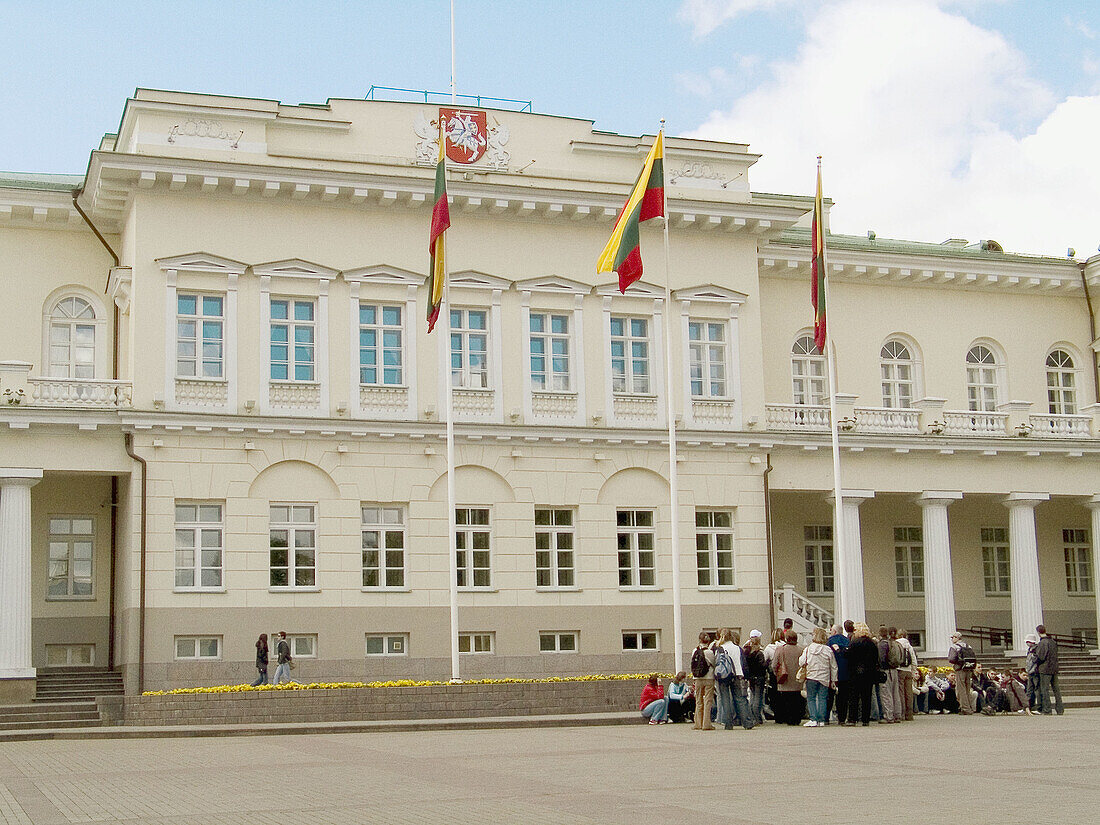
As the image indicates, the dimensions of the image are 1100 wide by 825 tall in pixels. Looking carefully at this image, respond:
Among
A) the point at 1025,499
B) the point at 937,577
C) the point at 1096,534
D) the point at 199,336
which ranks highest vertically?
the point at 199,336

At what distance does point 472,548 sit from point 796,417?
29.1 ft

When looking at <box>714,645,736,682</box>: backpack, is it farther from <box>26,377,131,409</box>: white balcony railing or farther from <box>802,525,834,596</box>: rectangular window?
<box>802,525,834,596</box>: rectangular window

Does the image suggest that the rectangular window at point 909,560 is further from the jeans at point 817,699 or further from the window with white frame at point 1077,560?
the jeans at point 817,699

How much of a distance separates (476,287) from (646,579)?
784 centimetres

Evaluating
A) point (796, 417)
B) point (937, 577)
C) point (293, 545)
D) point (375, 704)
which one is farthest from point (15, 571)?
point (937, 577)

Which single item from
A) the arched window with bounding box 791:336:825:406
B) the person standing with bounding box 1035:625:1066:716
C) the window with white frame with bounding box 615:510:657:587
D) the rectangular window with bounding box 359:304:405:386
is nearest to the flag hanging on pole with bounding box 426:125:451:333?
the rectangular window with bounding box 359:304:405:386

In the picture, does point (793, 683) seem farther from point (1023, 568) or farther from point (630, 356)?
point (1023, 568)

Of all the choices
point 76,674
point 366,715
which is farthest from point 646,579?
point 76,674

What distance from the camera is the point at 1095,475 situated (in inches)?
1511

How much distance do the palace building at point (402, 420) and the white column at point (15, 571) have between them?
72 millimetres

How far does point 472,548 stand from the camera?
32.6 metres

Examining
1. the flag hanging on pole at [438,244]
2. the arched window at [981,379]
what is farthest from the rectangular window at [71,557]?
the arched window at [981,379]

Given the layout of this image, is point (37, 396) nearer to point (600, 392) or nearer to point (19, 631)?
point (19, 631)

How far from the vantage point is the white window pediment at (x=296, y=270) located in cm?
3170
